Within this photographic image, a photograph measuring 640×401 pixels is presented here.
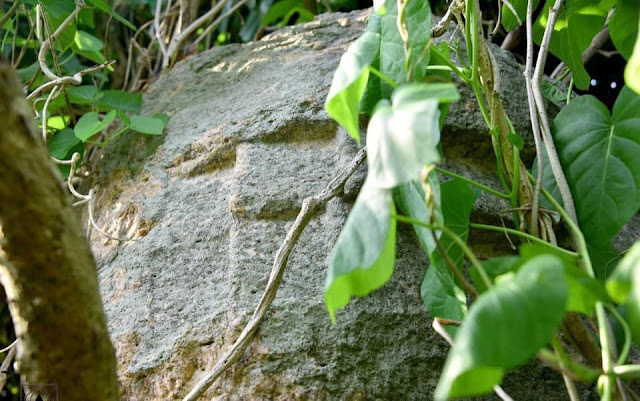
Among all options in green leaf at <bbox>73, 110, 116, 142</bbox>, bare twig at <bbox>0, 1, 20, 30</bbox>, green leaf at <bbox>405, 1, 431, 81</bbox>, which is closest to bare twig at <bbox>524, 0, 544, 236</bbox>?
green leaf at <bbox>405, 1, 431, 81</bbox>

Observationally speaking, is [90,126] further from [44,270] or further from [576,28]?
[576,28]

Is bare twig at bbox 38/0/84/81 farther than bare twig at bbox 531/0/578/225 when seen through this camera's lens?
Yes

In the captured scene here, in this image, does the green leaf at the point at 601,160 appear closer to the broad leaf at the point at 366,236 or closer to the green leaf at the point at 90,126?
the broad leaf at the point at 366,236

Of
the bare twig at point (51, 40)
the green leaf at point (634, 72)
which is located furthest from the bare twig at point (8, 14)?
the green leaf at point (634, 72)

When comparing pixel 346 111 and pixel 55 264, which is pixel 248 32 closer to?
pixel 346 111

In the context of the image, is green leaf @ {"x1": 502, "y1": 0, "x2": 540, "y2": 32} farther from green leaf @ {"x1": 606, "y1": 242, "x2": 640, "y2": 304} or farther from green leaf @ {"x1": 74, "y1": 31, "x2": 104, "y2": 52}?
green leaf @ {"x1": 74, "y1": 31, "x2": 104, "y2": 52}

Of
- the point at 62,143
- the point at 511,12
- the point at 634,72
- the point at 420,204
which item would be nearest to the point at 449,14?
the point at 511,12
